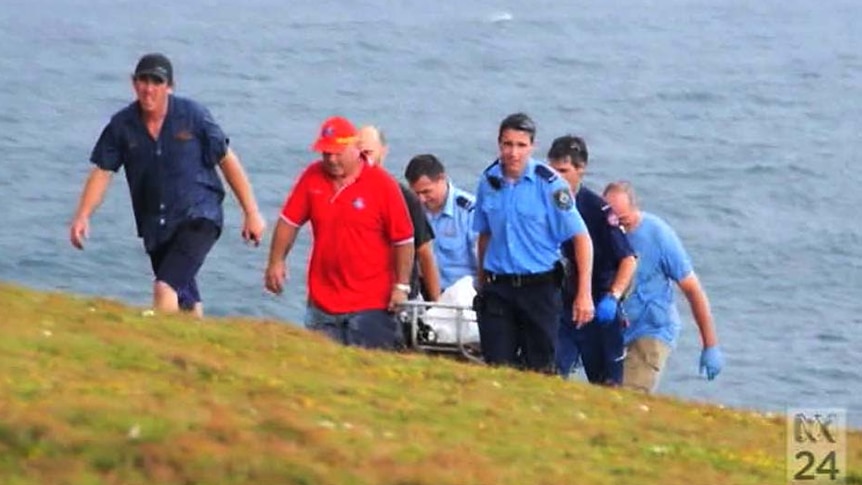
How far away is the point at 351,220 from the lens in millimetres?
15391

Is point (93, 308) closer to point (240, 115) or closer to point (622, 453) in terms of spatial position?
point (622, 453)

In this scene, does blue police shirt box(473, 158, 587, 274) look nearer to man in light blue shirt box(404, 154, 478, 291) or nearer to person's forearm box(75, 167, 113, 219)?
man in light blue shirt box(404, 154, 478, 291)

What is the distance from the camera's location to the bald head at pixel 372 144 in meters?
16.1

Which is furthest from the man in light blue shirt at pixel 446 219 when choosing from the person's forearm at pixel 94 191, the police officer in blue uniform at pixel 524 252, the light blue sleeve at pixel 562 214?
the person's forearm at pixel 94 191

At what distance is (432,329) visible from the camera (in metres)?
16.1

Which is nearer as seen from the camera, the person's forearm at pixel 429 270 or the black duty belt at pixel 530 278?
the black duty belt at pixel 530 278

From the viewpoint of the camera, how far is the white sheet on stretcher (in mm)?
16125

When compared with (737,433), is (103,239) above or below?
below

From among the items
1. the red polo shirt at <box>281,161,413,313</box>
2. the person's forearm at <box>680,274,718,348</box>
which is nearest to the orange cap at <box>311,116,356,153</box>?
the red polo shirt at <box>281,161,413,313</box>

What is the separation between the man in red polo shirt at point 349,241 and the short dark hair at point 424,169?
1.42 meters

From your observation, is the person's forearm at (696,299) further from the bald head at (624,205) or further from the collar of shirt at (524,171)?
the collar of shirt at (524,171)

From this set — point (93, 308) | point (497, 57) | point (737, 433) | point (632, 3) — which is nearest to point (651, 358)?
point (737, 433)

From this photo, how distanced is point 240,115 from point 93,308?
38388 millimetres

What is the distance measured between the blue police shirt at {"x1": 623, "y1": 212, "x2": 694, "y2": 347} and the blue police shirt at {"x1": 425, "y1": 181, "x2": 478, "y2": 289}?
1098 millimetres
